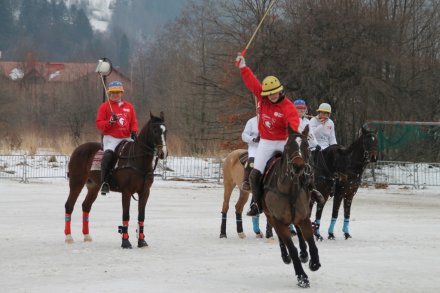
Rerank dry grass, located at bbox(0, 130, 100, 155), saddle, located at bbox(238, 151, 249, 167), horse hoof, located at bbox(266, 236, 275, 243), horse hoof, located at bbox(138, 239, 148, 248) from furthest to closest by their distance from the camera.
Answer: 1. dry grass, located at bbox(0, 130, 100, 155)
2. saddle, located at bbox(238, 151, 249, 167)
3. horse hoof, located at bbox(266, 236, 275, 243)
4. horse hoof, located at bbox(138, 239, 148, 248)

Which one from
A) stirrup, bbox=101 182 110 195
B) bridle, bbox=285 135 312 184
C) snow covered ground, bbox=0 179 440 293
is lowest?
snow covered ground, bbox=0 179 440 293

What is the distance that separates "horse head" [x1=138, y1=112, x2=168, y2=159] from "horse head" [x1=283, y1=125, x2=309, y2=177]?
388cm

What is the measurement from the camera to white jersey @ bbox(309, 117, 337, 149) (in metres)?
15.7

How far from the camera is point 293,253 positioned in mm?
9898

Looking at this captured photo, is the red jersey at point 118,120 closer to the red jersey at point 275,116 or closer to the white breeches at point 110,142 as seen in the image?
the white breeches at point 110,142

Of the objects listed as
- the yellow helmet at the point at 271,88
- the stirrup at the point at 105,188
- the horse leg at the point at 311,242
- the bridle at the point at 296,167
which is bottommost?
the horse leg at the point at 311,242

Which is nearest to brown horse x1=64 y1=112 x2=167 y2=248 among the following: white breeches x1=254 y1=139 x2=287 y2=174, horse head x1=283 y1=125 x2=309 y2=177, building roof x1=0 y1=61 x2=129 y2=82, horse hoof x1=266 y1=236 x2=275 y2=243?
horse hoof x1=266 y1=236 x2=275 y2=243

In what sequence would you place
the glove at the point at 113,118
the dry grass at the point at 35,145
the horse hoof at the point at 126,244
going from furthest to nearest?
the dry grass at the point at 35,145, the glove at the point at 113,118, the horse hoof at the point at 126,244

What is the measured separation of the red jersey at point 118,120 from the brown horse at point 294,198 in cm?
448

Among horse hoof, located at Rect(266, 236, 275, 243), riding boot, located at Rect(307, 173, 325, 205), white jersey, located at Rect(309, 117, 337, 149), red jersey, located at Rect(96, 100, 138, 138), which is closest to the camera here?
riding boot, located at Rect(307, 173, 325, 205)

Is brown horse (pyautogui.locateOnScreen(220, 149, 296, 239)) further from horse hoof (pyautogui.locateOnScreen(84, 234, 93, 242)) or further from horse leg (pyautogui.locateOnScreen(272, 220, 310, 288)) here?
horse leg (pyautogui.locateOnScreen(272, 220, 310, 288))

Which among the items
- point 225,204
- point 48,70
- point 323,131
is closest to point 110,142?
point 225,204

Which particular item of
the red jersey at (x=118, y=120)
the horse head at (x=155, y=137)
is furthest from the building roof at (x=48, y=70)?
the horse head at (x=155, y=137)

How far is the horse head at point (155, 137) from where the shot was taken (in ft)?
43.5
